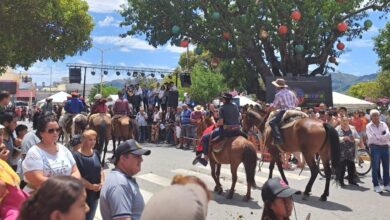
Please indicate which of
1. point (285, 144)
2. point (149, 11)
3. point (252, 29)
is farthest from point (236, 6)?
point (285, 144)

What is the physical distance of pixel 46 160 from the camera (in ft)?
15.7

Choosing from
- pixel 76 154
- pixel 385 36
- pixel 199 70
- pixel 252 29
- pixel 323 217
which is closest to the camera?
pixel 76 154

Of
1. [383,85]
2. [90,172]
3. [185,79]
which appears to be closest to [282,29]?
[185,79]

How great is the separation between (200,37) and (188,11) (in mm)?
1797

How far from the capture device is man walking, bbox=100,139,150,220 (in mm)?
3809

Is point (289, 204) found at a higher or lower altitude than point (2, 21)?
lower

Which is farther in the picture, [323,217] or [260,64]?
[260,64]

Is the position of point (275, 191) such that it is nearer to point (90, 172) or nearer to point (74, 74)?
point (90, 172)

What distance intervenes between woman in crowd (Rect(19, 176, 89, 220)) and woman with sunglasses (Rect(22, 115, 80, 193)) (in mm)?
2117

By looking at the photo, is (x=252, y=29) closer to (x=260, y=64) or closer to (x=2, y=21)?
(x=260, y=64)

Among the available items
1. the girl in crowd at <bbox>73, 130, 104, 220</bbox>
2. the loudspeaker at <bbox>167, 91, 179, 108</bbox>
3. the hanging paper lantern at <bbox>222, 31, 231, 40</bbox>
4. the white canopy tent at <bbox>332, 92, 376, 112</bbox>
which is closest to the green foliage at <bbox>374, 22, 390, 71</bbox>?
the white canopy tent at <bbox>332, 92, 376, 112</bbox>

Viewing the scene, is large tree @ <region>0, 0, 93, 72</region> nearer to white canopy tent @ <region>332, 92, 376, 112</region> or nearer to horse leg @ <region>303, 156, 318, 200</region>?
horse leg @ <region>303, 156, 318, 200</region>

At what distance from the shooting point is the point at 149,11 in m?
28.3

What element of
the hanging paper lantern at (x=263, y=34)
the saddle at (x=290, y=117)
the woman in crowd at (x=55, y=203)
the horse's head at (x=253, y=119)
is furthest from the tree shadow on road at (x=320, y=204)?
the hanging paper lantern at (x=263, y=34)
